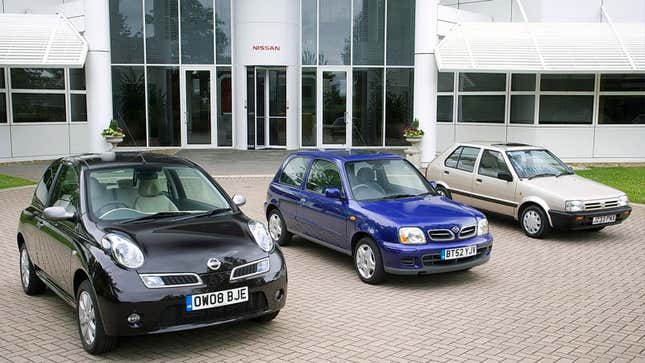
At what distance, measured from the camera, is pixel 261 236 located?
19.6 ft

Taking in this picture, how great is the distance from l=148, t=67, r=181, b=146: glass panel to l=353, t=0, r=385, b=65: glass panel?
707 cm

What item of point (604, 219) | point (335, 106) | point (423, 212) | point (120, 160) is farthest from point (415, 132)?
point (120, 160)

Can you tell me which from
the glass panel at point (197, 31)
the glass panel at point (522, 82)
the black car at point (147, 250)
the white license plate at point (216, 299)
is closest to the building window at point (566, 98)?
the glass panel at point (522, 82)

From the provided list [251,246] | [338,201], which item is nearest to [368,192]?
[338,201]

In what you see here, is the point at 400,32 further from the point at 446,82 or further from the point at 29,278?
the point at 29,278

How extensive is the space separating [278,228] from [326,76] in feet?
50.7

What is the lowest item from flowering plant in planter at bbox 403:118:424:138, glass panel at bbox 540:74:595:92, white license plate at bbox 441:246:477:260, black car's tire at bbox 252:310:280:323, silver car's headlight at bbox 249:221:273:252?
black car's tire at bbox 252:310:280:323

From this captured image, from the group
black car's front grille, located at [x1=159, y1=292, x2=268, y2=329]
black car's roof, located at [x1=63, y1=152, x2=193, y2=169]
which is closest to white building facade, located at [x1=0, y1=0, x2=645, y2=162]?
black car's roof, located at [x1=63, y1=152, x2=193, y2=169]

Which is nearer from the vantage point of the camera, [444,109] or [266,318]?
[266,318]

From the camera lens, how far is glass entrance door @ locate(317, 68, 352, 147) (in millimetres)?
24547

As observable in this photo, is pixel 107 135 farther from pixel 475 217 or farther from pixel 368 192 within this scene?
pixel 475 217

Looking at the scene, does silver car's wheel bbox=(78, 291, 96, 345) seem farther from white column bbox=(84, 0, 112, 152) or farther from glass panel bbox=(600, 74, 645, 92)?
glass panel bbox=(600, 74, 645, 92)

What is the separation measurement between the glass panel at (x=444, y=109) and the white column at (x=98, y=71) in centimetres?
1175

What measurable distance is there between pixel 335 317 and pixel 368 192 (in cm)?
234
